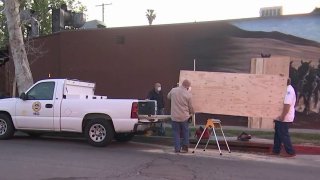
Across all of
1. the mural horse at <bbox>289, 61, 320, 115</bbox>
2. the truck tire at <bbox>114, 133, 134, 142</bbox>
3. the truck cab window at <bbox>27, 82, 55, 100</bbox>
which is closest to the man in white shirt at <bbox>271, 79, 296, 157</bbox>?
the truck tire at <bbox>114, 133, 134, 142</bbox>

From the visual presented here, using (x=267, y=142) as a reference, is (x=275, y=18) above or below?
above

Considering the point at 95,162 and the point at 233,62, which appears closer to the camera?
the point at 95,162

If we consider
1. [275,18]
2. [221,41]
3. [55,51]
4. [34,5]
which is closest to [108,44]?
[55,51]

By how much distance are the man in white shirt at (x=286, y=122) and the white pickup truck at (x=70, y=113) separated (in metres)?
3.56

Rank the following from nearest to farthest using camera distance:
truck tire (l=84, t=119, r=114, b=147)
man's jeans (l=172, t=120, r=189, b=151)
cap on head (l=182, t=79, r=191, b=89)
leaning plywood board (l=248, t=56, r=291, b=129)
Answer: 1. man's jeans (l=172, t=120, r=189, b=151)
2. cap on head (l=182, t=79, r=191, b=89)
3. truck tire (l=84, t=119, r=114, b=147)
4. leaning plywood board (l=248, t=56, r=291, b=129)

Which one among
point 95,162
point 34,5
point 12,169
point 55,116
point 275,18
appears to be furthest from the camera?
point 34,5

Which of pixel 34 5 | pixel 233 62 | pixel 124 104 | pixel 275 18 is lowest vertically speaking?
pixel 124 104

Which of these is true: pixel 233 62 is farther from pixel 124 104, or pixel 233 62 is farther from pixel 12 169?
pixel 12 169

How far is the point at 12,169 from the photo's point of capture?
930 cm

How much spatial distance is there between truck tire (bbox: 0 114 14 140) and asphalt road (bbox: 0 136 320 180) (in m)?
0.82

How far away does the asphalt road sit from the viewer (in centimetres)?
897

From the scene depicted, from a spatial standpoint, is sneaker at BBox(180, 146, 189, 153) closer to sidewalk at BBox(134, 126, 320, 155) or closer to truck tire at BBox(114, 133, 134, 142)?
sidewalk at BBox(134, 126, 320, 155)

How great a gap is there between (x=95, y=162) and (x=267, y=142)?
5.65 meters

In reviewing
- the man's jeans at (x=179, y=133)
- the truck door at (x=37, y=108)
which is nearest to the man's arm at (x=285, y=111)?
the man's jeans at (x=179, y=133)
